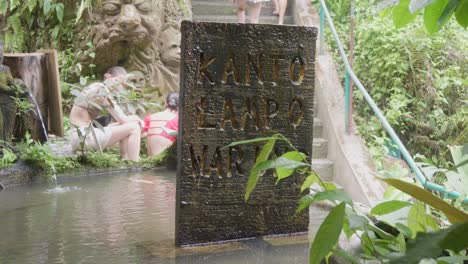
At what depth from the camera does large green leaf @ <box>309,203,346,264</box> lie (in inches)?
41.5

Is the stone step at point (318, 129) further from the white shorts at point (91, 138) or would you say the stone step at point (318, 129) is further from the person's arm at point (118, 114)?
the white shorts at point (91, 138)

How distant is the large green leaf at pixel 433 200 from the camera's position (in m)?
1.12

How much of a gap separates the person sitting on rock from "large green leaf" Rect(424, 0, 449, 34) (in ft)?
22.0

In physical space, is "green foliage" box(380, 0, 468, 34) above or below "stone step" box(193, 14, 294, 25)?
below

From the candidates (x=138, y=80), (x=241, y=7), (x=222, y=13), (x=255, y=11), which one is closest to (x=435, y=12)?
(x=241, y=7)

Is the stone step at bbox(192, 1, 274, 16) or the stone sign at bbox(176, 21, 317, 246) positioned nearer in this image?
the stone sign at bbox(176, 21, 317, 246)

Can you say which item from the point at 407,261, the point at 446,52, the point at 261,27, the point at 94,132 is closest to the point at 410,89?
the point at 446,52

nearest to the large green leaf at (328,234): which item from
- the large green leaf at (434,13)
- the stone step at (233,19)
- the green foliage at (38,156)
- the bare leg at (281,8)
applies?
the large green leaf at (434,13)

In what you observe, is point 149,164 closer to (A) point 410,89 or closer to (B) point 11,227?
(B) point 11,227

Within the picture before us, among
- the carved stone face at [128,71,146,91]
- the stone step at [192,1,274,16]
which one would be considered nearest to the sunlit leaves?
the carved stone face at [128,71,146,91]

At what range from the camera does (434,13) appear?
1.01m

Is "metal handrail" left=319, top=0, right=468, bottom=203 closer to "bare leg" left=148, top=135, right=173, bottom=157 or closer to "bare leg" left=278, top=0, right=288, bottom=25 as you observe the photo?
"bare leg" left=278, top=0, right=288, bottom=25

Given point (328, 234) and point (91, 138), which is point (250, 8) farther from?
point (328, 234)

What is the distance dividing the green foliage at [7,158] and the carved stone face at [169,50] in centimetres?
451
